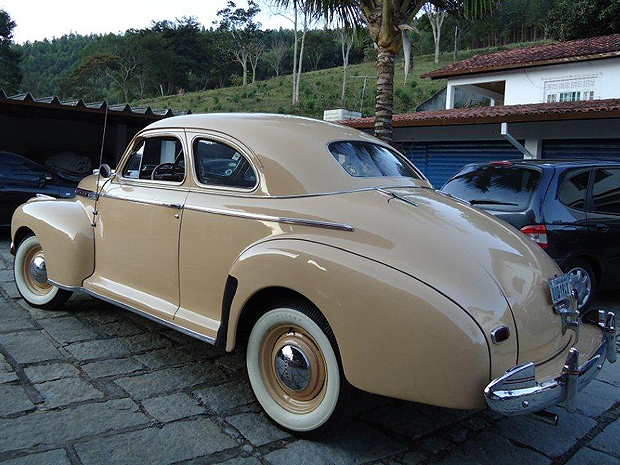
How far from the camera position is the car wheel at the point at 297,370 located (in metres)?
2.46

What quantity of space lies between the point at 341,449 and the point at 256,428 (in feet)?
1.55

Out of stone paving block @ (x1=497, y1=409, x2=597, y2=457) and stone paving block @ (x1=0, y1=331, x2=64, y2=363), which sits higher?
stone paving block @ (x1=0, y1=331, x2=64, y2=363)

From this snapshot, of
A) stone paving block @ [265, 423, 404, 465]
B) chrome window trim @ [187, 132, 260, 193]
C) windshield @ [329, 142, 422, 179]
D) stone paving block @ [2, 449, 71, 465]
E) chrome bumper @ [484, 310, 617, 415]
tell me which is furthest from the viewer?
windshield @ [329, 142, 422, 179]

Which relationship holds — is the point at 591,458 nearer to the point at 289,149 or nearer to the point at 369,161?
the point at 369,161

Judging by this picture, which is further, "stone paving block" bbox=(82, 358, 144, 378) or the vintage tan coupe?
"stone paving block" bbox=(82, 358, 144, 378)

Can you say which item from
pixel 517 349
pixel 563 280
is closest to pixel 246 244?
pixel 517 349

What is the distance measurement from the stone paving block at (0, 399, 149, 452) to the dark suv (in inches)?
140

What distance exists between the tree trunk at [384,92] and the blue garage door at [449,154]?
557 cm

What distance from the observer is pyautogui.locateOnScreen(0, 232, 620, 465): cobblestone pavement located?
2.48 meters

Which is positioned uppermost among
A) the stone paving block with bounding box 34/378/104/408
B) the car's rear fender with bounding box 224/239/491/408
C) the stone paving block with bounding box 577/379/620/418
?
the car's rear fender with bounding box 224/239/491/408

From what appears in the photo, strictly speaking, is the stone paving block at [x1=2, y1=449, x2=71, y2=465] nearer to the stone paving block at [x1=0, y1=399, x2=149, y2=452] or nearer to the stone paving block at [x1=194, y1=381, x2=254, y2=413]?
the stone paving block at [x1=0, y1=399, x2=149, y2=452]

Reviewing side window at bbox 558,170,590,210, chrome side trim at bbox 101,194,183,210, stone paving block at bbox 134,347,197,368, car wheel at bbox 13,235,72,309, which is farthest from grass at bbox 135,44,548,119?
stone paving block at bbox 134,347,197,368

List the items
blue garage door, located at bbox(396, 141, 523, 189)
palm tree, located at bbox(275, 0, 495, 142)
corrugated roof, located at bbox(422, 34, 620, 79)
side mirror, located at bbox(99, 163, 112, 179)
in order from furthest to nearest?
corrugated roof, located at bbox(422, 34, 620, 79) → blue garage door, located at bbox(396, 141, 523, 189) → palm tree, located at bbox(275, 0, 495, 142) → side mirror, located at bbox(99, 163, 112, 179)

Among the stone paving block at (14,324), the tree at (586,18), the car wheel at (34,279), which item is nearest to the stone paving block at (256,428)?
the stone paving block at (14,324)
